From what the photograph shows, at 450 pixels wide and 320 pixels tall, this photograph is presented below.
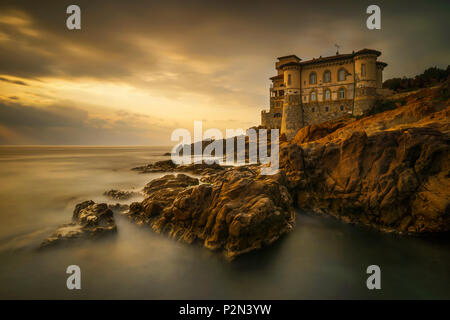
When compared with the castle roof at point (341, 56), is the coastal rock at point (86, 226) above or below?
below

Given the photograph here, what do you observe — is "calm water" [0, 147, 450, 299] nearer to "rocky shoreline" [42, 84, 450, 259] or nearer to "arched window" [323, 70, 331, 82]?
"rocky shoreline" [42, 84, 450, 259]

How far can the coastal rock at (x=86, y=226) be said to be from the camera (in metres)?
10.1

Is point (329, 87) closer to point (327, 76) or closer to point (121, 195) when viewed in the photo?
point (327, 76)

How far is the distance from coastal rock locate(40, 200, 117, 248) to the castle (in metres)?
33.6

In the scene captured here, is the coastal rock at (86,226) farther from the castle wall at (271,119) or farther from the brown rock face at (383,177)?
the castle wall at (271,119)

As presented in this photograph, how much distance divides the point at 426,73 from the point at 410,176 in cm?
3579

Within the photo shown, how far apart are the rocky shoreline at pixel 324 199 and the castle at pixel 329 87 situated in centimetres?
2197

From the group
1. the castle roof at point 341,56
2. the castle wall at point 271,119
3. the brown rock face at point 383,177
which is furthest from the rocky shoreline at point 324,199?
the castle wall at point 271,119

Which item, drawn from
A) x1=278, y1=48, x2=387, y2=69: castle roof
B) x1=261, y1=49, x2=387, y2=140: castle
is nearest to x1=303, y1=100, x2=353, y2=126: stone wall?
x1=261, y1=49, x2=387, y2=140: castle

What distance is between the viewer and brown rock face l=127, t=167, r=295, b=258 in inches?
350

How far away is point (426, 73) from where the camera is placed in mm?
34312

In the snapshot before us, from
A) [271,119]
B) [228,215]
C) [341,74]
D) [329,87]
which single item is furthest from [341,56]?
[228,215]

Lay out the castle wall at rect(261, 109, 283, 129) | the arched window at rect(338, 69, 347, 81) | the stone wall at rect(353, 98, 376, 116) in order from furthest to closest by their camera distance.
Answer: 1. the castle wall at rect(261, 109, 283, 129)
2. the arched window at rect(338, 69, 347, 81)
3. the stone wall at rect(353, 98, 376, 116)

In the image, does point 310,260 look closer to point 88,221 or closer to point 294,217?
point 294,217
